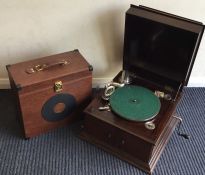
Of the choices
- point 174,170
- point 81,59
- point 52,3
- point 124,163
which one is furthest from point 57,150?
point 52,3

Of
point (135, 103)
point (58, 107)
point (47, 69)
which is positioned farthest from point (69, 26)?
point (135, 103)

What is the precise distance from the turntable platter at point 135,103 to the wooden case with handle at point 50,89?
0.56 feet

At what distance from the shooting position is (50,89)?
141 centimetres

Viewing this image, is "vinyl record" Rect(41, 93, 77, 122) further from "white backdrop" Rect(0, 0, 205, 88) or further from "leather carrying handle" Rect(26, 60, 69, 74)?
"white backdrop" Rect(0, 0, 205, 88)

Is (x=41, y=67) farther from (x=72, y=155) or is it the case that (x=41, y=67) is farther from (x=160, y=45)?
(x=160, y=45)

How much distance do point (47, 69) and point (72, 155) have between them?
0.42 m

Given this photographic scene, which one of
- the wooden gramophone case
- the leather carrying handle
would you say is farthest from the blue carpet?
the leather carrying handle

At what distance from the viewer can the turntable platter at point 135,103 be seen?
1.39 metres

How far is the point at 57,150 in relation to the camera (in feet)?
4.83

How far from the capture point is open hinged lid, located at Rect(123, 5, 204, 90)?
1.35 metres

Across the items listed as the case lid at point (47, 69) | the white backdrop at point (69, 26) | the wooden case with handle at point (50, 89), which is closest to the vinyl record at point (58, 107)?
the wooden case with handle at point (50, 89)

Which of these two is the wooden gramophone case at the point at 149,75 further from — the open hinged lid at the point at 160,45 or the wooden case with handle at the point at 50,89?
the wooden case with handle at the point at 50,89

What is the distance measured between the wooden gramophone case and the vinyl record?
0.38 feet

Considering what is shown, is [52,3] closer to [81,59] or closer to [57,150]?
[81,59]
